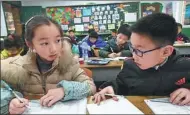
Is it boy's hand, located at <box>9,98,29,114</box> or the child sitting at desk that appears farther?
the child sitting at desk

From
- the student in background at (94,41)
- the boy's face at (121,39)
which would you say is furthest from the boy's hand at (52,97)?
the student in background at (94,41)

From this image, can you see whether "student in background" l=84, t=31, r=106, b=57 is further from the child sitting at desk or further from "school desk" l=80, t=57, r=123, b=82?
"school desk" l=80, t=57, r=123, b=82

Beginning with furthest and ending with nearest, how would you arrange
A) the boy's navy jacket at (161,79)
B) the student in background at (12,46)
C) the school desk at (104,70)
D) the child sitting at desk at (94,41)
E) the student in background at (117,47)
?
the child sitting at desk at (94,41)
the student in background at (117,47)
the school desk at (104,70)
the boy's navy jacket at (161,79)
the student in background at (12,46)

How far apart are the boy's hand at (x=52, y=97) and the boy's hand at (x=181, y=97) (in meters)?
0.40

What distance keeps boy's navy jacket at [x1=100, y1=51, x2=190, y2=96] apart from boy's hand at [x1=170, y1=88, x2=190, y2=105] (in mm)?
85

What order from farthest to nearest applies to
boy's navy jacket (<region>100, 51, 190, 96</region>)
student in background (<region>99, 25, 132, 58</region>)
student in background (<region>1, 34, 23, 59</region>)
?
student in background (<region>99, 25, 132, 58</region>), boy's navy jacket (<region>100, 51, 190, 96</region>), student in background (<region>1, 34, 23, 59</region>)

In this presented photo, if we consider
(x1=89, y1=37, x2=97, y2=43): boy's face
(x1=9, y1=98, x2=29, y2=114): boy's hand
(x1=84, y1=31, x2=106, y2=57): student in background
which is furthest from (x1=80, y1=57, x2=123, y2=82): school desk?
(x1=9, y1=98, x2=29, y2=114): boy's hand

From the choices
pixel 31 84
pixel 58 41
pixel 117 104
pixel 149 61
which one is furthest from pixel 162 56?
A: pixel 31 84

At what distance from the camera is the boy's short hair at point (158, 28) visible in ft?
2.47

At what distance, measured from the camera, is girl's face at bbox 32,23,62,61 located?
2.31 ft

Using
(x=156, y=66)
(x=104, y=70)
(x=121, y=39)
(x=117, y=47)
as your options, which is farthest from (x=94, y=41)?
(x=156, y=66)

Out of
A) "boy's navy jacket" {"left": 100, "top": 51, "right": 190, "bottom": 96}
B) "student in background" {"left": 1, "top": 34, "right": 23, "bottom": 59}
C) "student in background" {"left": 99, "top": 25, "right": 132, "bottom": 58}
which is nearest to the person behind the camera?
"student in background" {"left": 1, "top": 34, "right": 23, "bottom": 59}

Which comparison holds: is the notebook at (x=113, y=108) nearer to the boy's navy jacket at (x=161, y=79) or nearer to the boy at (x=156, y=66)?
the boy at (x=156, y=66)

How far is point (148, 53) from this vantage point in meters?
0.79
